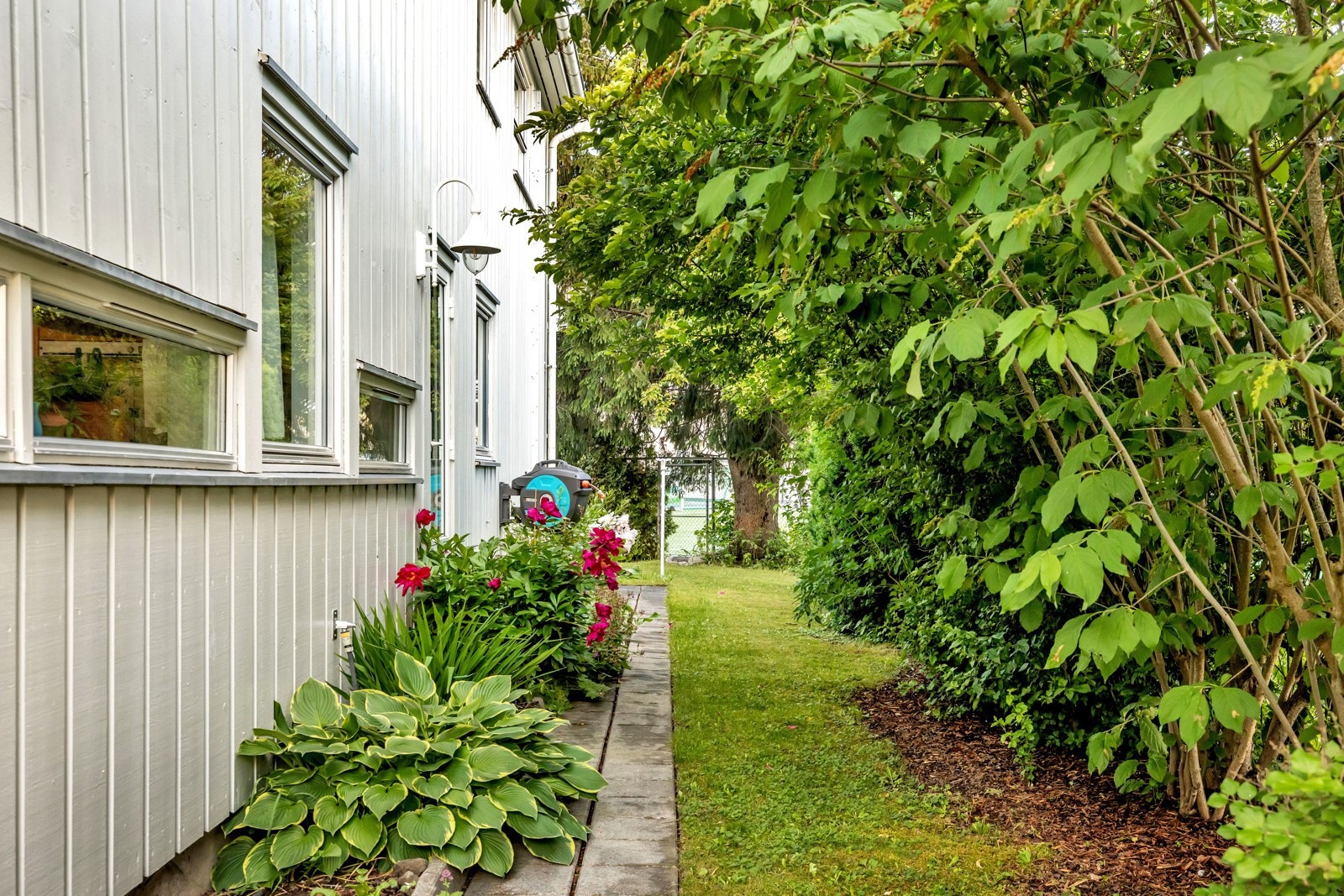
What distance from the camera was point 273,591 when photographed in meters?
3.66

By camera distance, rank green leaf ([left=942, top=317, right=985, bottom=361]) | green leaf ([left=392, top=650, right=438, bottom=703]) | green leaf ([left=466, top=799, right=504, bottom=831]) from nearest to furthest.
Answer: green leaf ([left=942, top=317, right=985, bottom=361]) < green leaf ([left=466, top=799, right=504, bottom=831]) < green leaf ([left=392, top=650, right=438, bottom=703])

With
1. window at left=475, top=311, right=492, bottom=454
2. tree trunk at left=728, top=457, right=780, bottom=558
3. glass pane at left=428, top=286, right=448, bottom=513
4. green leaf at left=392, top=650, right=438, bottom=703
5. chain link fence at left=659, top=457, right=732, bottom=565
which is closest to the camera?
green leaf at left=392, top=650, right=438, bottom=703

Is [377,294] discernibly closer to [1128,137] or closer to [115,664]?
[115,664]

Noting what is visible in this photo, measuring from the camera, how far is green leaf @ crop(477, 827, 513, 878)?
3312 mm

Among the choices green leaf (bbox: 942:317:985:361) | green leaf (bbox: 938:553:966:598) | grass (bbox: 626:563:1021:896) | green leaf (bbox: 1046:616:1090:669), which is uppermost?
green leaf (bbox: 942:317:985:361)

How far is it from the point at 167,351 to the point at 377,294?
210cm

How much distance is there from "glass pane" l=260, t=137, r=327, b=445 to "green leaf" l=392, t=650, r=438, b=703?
95 cm

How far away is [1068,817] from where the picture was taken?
404cm

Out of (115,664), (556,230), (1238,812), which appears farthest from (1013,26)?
(556,230)

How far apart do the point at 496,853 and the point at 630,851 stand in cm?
51

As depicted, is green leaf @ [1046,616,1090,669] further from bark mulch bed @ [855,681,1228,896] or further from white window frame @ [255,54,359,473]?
white window frame @ [255,54,359,473]

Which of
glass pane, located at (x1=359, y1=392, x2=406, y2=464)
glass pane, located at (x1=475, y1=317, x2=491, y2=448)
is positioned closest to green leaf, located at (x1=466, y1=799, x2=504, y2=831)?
glass pane, located at (x1=359, y1=392, x2=406, y2=464)

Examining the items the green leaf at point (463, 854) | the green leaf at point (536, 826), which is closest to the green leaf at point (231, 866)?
the green leaf at point (463, 854)

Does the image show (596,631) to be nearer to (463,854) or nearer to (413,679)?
(413,679)
